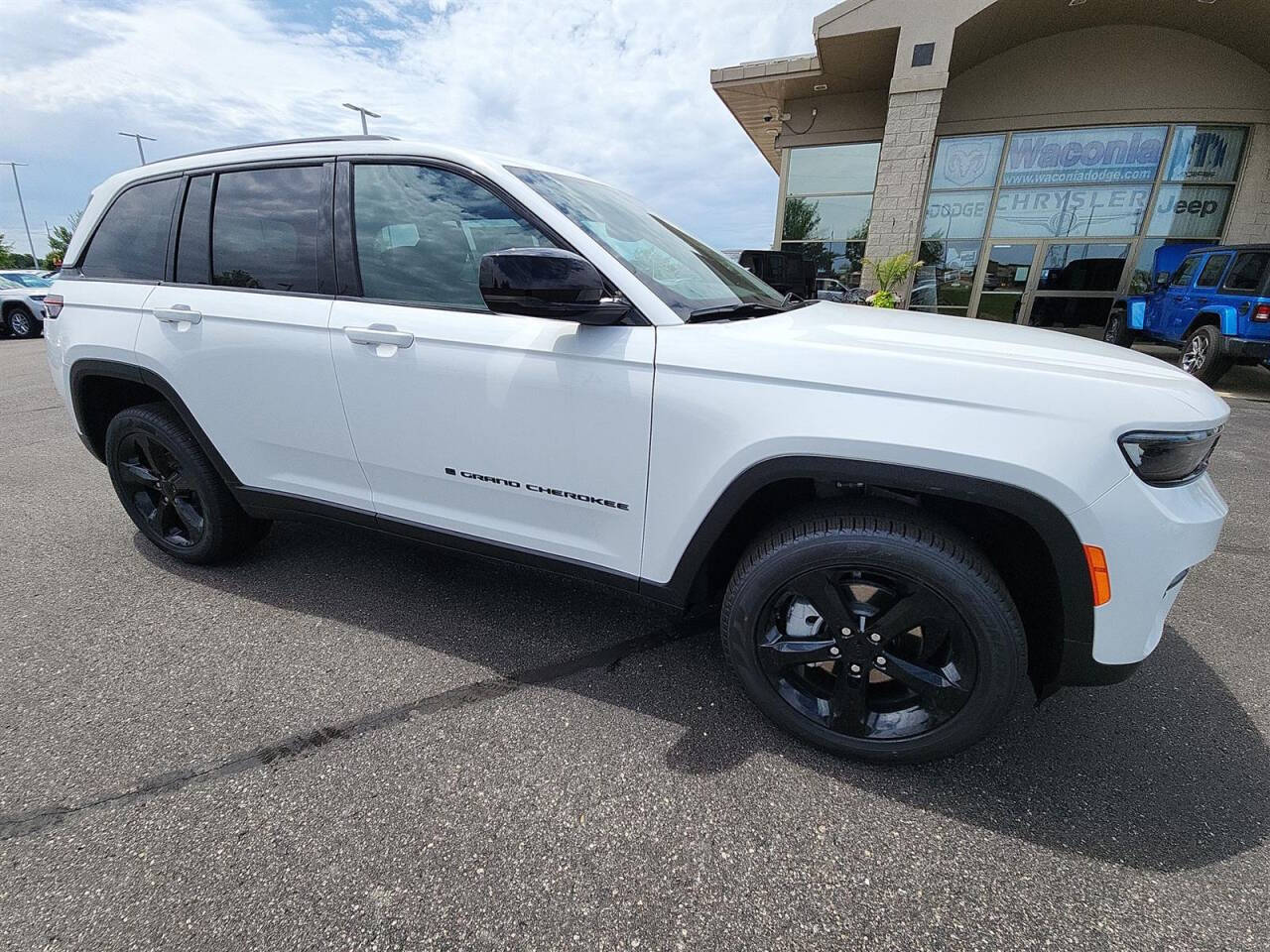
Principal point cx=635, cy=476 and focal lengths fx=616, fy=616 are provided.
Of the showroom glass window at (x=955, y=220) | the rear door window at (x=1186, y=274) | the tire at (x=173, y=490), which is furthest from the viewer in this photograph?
the showroom glass window at (x=955, y=220)

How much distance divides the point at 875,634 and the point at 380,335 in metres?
1.85

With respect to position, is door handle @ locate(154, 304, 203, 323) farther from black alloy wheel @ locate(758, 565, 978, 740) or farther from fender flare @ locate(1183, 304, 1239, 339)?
fender flare @ locate(1183, 304, 1239, 339)

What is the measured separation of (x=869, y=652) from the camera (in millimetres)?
1771

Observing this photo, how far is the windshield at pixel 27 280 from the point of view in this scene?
14.6m

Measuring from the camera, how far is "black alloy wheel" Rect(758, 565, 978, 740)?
1.70 meters

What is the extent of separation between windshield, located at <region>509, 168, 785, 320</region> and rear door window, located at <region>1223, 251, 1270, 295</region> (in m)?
9.24

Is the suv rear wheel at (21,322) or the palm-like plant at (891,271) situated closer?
the palm-like plant at (891,271)

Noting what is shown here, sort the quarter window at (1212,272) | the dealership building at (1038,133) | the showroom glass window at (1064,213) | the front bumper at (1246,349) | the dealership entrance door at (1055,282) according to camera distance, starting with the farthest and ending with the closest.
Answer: the dealership entrance door at (1055,282) < the showroom glass window at (1064,213) < the dealership building at (1038,133) < the quarter window at (1212,272) < the front bumper at (1246,349)

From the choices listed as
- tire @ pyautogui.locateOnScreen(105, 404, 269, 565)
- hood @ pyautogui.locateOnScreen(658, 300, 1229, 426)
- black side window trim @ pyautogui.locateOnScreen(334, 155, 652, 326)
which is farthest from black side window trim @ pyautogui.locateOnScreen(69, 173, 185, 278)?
hood @ pyautogui.locateOnScreen(658, 300, 1229, 426)

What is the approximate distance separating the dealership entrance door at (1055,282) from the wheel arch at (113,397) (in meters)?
13.8

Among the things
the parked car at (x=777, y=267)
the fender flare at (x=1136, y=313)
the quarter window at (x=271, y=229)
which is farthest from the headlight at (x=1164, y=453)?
the fender flare at (x=1136, y=313)

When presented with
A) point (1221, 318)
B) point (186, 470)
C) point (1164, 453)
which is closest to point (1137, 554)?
point (1164, 453)

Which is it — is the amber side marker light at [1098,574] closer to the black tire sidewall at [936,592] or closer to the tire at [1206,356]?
the black tire sidewall at [936,592]

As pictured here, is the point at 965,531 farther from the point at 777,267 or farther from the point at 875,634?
the point at 777,267
